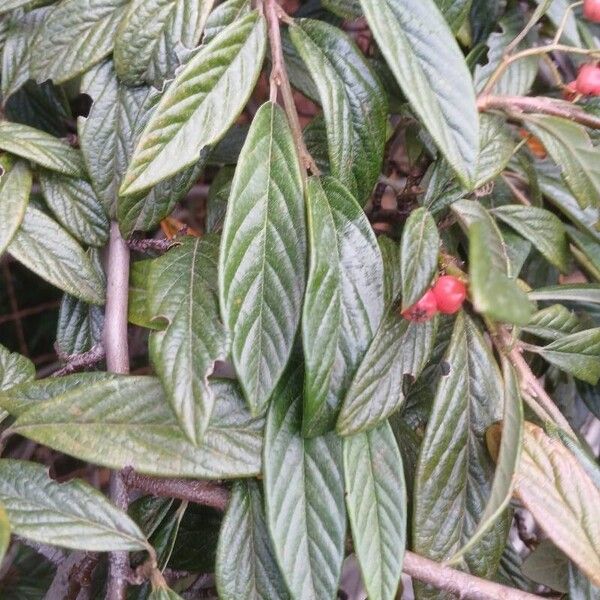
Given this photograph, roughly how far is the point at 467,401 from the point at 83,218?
1.38 feet

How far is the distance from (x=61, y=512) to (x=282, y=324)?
239mm

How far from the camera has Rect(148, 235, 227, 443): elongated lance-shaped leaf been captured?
1.69 feet

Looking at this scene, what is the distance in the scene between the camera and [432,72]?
564mm

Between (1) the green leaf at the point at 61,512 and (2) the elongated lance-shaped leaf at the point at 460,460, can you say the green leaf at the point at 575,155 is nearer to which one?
(2) the elongated lance-shaped leaf at the point at 460,460

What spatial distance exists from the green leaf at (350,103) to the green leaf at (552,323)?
9.0 inches

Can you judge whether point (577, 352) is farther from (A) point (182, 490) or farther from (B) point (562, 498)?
(A) point (182, 490)

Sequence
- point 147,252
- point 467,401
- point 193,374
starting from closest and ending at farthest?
point 193,374 → point 467,401 → point 147,252

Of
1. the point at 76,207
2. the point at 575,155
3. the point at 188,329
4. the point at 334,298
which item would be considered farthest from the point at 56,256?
the point at 575,155

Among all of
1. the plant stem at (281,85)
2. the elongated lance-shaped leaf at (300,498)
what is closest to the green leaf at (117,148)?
the plant stem at (281,85)

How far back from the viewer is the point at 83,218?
2.25ft

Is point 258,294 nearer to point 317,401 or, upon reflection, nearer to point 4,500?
point 317,401

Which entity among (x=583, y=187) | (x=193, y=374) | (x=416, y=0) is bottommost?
(x=193, y=374)

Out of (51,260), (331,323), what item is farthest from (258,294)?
(51,260)

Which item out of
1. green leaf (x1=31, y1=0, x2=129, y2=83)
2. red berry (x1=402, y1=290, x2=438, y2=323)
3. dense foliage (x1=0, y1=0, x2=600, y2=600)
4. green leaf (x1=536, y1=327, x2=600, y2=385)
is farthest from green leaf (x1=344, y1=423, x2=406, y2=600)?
green leaf (x1=31, y1=0, x2=129, y2=83)
